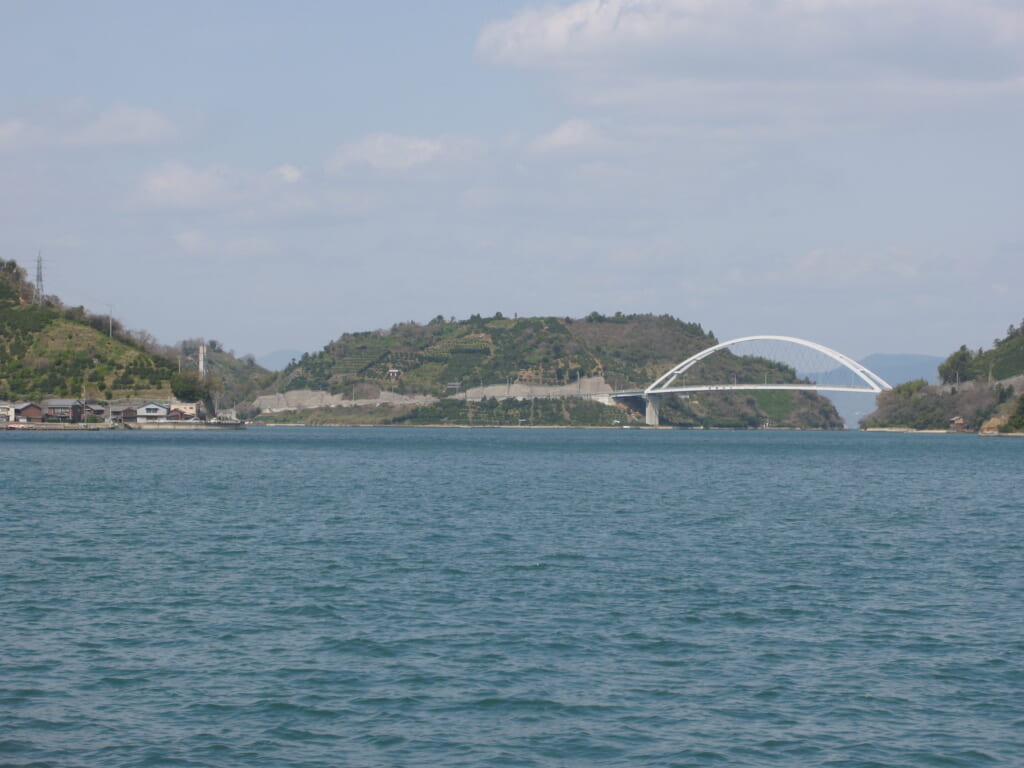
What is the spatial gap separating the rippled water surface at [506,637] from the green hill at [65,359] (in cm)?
12566

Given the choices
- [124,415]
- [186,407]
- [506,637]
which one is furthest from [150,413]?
[506,637]

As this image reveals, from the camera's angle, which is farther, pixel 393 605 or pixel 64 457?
pixel 64 457

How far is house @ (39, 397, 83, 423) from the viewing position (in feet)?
486

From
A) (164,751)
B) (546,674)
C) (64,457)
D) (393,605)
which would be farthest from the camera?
(64,457)

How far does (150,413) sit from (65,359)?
1567cm

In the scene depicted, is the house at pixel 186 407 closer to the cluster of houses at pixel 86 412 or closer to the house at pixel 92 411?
the cluster of houses at pixel 86 412

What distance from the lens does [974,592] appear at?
24547 mm

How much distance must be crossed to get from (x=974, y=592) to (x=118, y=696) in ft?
59.5

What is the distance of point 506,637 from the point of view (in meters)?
19.5

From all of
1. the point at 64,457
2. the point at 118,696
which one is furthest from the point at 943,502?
the point at 64,457

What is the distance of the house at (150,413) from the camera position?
158 metres

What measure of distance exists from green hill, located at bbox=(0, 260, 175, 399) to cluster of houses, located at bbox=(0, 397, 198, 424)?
149 inches

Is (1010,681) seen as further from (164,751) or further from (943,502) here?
(943,502)

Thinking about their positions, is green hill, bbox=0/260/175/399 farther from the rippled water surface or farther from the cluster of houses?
the rippled water surface
